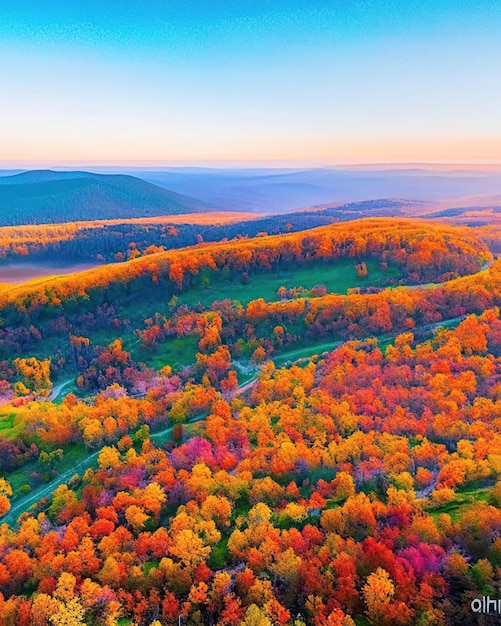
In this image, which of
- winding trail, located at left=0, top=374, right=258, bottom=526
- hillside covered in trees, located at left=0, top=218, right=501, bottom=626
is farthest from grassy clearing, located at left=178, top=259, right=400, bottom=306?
winding trail, located at left=0, top=374, right=258, bottom=526

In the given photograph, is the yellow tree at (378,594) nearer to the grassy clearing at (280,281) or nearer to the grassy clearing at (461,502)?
the grassy clearing at (461,502)

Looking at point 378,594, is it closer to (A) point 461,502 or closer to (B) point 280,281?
(A) point 461,502

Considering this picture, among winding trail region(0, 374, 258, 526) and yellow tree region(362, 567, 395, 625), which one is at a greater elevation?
yellow tree region(362, 567, 395, 625)

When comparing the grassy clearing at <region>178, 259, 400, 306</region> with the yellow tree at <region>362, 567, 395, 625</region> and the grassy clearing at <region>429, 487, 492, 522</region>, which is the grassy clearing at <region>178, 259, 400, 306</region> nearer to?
the grassy clearing at <region>429, 487, 492, 522</region>

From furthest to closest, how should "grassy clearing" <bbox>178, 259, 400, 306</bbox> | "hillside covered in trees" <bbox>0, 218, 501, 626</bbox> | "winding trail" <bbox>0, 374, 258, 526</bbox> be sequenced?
1. "grassy clearing" <bbox>178, 259, 400, 306</bbox>
2. "winding trail" <bbox>0, 374, 258, 526</bbox>
3. "hillside covered in trees" <bbox>0, 218, 501, 626</bbox>

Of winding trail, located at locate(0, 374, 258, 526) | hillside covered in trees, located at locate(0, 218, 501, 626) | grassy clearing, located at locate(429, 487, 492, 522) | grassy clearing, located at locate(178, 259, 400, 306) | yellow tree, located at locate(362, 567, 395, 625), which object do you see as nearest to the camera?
yellow tree, located at locate(362, 567, 395, 625)

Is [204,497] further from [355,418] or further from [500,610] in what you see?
[500,610]

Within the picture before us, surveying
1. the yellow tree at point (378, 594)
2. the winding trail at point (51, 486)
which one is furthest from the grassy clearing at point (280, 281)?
the yellow tree at point (378, 594)

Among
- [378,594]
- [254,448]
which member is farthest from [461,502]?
[254,448]

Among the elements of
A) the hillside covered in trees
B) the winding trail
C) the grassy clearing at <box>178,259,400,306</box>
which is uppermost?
the grassy clearing at <box>178,259,400,306</box>
